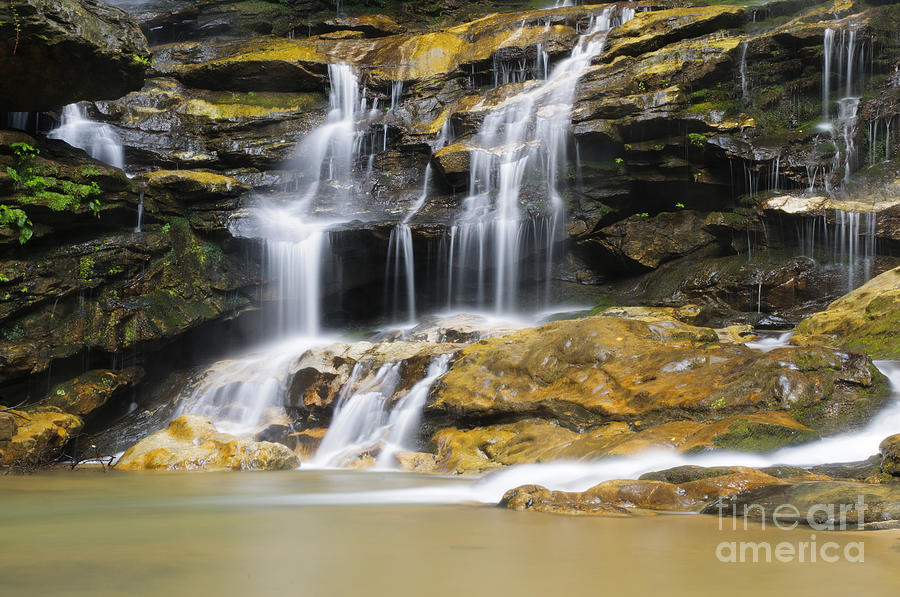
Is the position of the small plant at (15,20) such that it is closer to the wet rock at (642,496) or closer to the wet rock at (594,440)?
the wet rock at (594,440)

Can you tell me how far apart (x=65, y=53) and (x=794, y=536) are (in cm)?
1301

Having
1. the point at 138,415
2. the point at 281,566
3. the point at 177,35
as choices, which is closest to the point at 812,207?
the point at 281,566

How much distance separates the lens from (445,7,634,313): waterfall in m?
14.8

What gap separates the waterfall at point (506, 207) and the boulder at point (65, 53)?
7.63 meters

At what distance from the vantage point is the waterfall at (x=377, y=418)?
9.37 m

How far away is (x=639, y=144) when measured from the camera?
48.0 feet

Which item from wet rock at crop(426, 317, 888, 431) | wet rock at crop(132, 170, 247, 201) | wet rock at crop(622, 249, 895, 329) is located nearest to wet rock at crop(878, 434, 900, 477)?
wet rock at crop(426, 317, 888, 431)

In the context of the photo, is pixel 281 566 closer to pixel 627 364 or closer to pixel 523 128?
pixel 627 364

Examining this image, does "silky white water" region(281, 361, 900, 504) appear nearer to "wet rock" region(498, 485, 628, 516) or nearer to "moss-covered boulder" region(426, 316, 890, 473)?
"moss-covered boulder" region(426, 316, 890, 473)

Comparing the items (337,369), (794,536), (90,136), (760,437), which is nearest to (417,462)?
(337,369)

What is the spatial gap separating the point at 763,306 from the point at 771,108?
500 centimetres

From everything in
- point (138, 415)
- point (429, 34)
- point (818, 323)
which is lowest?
point (138, 415)

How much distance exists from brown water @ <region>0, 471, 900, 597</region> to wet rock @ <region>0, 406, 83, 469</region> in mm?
4856

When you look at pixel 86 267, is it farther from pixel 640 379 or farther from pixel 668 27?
pixel 668 27
